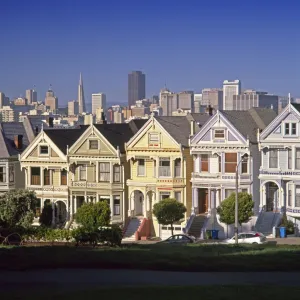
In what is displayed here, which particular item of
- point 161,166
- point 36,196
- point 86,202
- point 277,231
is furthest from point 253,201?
point 36,196

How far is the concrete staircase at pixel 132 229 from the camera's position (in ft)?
189

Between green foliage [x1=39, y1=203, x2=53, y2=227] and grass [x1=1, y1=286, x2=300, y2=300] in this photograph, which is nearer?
grass [x1=1, y1=286, x2=300, y2=300]

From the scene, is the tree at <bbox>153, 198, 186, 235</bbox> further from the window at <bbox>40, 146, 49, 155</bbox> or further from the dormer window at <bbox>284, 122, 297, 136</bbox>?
the window at <bbox>40, 146, 49, 155</bbox>

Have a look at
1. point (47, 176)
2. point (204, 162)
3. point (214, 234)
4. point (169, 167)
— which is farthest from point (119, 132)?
point (214, 234)

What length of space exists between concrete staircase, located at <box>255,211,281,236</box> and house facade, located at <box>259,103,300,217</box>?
40 centimetres

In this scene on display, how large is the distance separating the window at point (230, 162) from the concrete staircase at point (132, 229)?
7224 millimetres

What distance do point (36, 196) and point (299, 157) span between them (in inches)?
753

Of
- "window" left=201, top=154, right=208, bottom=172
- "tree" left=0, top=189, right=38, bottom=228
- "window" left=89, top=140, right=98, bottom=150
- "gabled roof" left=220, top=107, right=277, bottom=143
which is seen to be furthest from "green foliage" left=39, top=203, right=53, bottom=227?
"gabled roof" left=220, top=107, right=277, bottom=143

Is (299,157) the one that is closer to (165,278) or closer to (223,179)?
(223,179)

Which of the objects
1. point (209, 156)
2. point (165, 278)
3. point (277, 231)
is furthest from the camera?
point (209, 156)

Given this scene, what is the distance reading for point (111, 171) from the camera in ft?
195

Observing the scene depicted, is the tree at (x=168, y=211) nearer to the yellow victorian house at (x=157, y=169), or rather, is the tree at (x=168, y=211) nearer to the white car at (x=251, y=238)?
the yellow victorian house at (x=157, y=169)

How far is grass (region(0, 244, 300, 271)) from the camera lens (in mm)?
33562

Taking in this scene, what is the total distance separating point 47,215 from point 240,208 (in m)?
15.5
